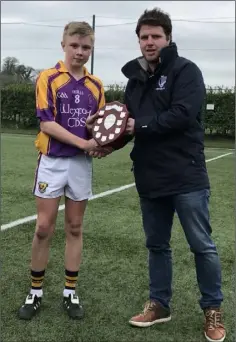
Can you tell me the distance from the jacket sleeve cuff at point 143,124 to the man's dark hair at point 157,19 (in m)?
0.55

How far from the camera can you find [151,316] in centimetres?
320

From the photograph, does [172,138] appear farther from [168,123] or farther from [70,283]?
[70,283]

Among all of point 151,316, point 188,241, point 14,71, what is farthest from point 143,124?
point 14,71

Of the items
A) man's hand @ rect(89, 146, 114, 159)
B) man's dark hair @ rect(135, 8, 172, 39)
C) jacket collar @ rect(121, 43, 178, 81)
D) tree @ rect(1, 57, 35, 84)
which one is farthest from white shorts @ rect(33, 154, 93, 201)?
tree @ rect(1, 57, 35, 84)

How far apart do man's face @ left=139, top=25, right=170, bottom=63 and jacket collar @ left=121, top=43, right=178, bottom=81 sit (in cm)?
6

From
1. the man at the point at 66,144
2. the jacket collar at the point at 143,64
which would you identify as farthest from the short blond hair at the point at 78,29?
the jacket collar at the point at 143,64

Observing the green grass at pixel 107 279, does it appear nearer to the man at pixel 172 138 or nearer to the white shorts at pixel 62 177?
the man at pixel 172 138

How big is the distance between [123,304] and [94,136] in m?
1.26

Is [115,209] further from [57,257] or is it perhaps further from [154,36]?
[154,36]

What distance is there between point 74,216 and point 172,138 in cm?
88

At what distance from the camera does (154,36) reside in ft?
9.59

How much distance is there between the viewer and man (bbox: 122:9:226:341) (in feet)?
9.30

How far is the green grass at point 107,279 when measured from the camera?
3.03 meters

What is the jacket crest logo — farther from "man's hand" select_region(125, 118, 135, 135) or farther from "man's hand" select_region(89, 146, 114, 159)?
"man's hand" select_region(89, 146, 114, 159)
